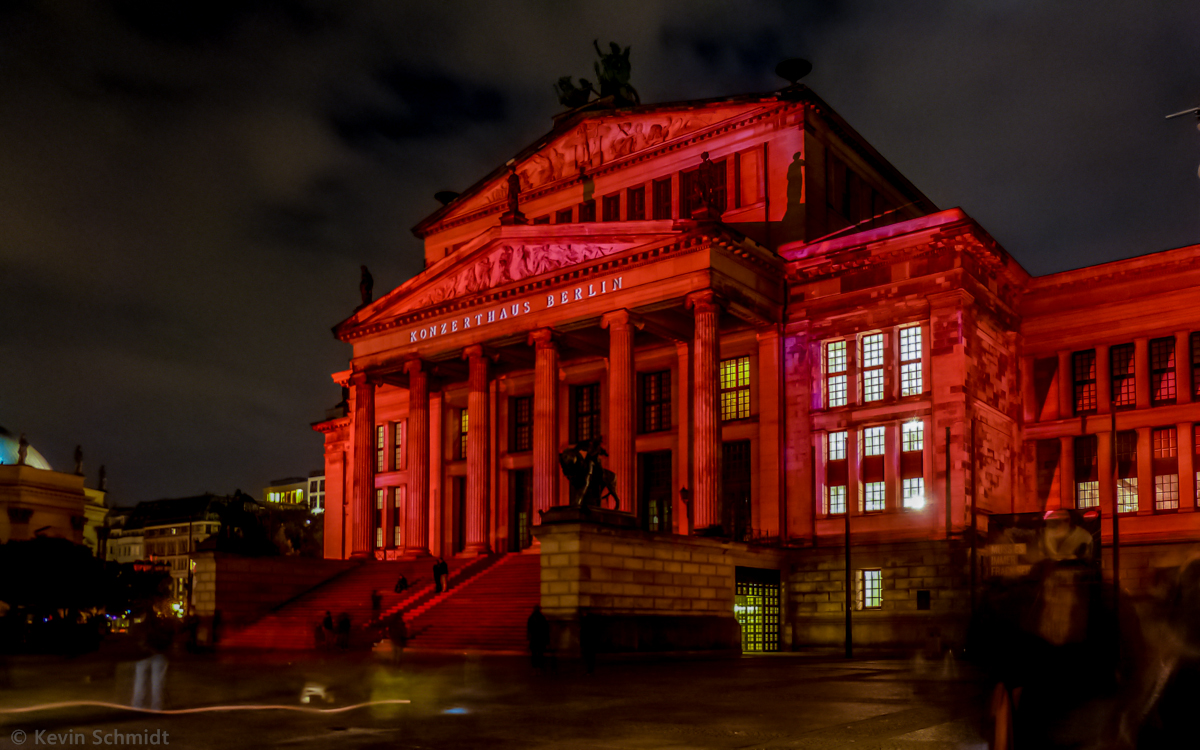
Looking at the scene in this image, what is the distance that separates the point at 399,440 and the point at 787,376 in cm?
2450

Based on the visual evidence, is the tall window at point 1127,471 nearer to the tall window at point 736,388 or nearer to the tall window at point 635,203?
the tall window at point 736,388

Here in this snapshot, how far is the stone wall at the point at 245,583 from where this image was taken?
4447 centimetres

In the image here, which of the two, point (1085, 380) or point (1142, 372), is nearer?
point (1142, 372)

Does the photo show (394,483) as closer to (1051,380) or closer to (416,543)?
(416,543)

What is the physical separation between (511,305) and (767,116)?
13.3 meters

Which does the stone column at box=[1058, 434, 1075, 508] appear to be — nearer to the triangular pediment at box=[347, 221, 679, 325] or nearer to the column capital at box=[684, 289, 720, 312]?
the column capital at box=[684, 289, 720, 312]

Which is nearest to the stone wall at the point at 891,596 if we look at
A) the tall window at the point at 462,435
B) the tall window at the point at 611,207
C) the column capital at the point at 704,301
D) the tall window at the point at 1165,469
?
the tall window at the point at 1165,469

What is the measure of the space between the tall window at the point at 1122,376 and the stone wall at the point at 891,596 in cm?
995

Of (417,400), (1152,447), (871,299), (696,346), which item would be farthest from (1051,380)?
(417,400)

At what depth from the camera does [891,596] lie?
3912cm

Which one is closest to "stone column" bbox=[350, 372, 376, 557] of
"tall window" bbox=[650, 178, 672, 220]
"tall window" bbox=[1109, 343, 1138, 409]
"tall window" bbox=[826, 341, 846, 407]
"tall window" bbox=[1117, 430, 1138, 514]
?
"tall window" bbox=[650, 178, 672, 220]

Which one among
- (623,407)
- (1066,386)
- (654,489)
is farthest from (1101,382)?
(654,489)

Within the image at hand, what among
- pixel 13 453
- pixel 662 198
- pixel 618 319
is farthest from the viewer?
pixel 13 453

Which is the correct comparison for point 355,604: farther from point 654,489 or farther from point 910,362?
point 910,362
